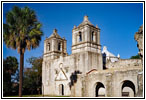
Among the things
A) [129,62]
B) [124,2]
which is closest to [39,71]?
[129,62]

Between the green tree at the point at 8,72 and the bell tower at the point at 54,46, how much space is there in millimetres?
6258

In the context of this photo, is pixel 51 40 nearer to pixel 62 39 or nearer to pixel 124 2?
pixel 62 39

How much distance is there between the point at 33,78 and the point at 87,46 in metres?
18.0

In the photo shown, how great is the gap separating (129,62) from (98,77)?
37.7 feet

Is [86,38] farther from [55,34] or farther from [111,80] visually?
[55,34]

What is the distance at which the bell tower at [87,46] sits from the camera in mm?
26781

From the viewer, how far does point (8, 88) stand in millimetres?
32500

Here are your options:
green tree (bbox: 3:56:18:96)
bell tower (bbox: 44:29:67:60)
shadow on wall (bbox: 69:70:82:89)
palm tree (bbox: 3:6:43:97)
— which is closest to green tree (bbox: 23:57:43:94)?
green tree (bbox: 3:56:18:96)

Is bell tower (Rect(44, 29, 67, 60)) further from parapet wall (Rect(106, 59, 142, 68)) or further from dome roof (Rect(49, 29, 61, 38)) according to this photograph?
parapet wall (Rect(106, 59, 142, 68))

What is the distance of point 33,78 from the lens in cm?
4025

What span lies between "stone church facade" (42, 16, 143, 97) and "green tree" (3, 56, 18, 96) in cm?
599

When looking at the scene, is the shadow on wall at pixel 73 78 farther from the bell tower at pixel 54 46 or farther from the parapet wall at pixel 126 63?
the parapet wall at pixel 126 63

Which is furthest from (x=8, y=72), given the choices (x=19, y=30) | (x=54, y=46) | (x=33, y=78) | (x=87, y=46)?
(x=19, y=30)

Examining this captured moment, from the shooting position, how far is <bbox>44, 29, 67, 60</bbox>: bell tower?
34469 millimetres
